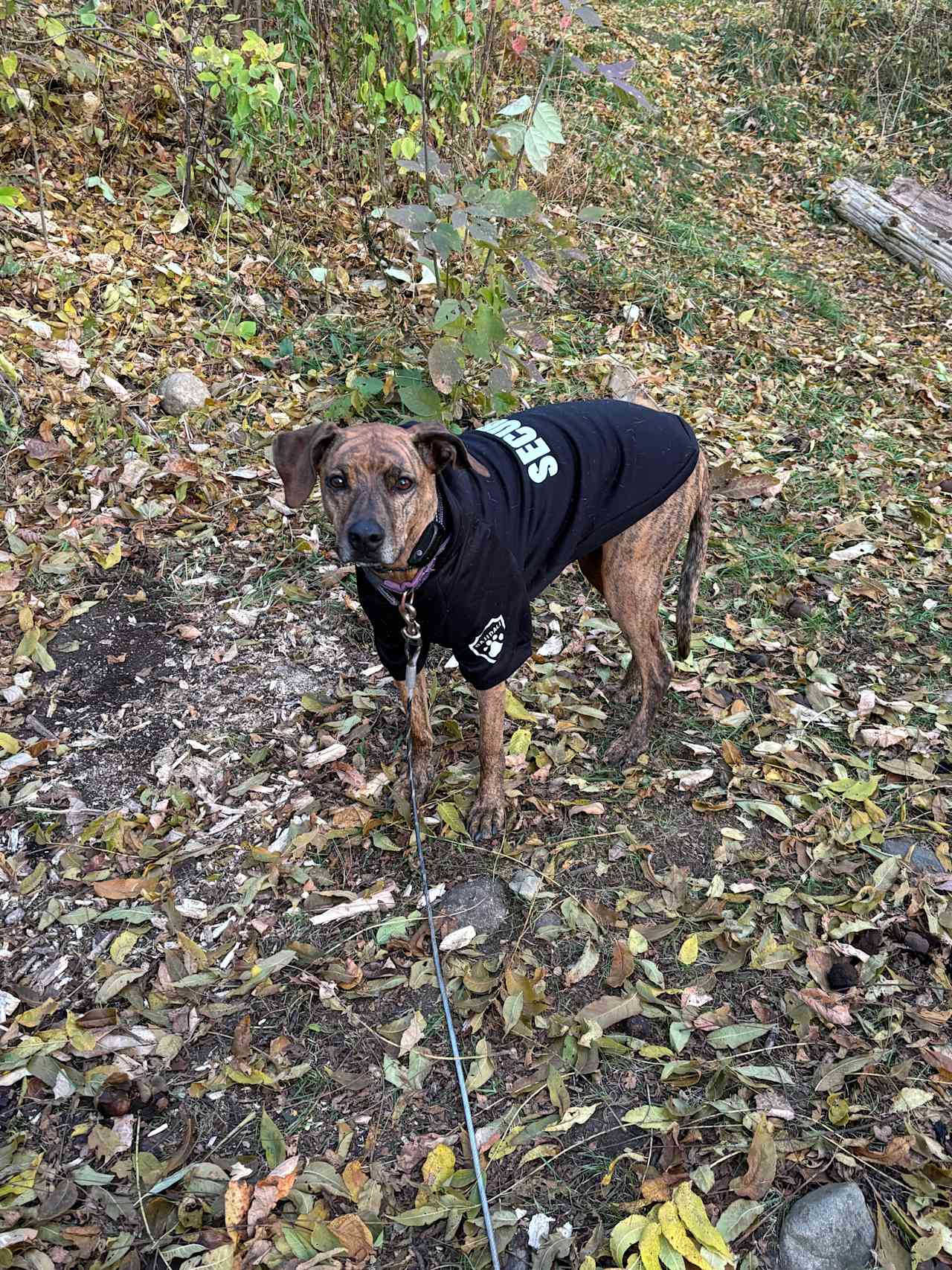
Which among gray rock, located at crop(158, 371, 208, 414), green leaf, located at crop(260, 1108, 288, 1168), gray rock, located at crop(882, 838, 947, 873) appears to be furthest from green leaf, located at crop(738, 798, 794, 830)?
gray rock, located at crop(158, 371, 208, 414)

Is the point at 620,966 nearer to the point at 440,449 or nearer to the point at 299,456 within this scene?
the point at 440,449

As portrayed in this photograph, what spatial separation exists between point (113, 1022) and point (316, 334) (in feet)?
15.3

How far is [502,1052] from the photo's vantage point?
2.94m

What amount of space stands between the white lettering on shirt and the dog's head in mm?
237

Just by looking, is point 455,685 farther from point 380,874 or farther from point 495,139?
point 495,139

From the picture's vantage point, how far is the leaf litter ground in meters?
2.60

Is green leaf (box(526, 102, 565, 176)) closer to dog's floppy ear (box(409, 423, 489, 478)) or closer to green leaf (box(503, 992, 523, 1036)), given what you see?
dog's floppy ear (box(409, 423, 489, 478))

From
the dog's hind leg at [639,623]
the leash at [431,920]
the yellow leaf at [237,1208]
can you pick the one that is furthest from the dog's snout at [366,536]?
the yellow leaf at [237,1208]

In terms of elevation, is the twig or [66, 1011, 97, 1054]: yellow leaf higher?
the twig

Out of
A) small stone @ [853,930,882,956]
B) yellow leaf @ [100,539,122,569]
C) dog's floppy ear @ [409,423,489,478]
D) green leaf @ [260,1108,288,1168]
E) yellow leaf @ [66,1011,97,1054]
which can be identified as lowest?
yellow leaf @ [66,1011,97,1054]

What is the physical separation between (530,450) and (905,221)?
7.85 m

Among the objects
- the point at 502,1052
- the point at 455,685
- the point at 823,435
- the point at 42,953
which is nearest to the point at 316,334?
the point at 455,685

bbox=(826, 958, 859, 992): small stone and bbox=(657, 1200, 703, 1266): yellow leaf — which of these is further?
bbox=(826, 958, 859, 992): small stone

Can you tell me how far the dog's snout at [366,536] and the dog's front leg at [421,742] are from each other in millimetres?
885
